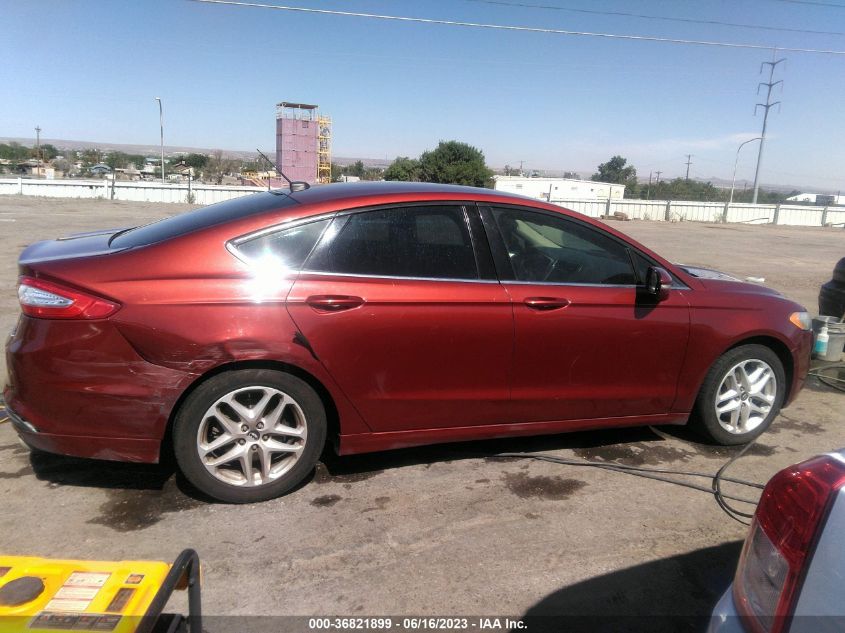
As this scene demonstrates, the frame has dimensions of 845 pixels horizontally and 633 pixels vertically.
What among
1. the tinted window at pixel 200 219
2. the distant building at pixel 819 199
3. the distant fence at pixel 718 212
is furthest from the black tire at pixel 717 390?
the distant building at pixel 819 199

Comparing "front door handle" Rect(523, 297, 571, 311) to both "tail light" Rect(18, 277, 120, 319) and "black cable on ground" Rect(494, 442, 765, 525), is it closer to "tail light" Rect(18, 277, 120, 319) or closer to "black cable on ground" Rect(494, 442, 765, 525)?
"black cable on ground" Rect(494, 442, 765, 525)

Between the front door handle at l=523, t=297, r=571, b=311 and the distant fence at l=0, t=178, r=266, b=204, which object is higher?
the front door handle at l=523, t=297, r=571, b=311

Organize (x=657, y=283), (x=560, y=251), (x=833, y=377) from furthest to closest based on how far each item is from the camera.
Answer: (x=833, y=377)
(x=560, y=251)
(x=657, y=283)

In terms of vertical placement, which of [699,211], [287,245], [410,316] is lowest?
[410,316]

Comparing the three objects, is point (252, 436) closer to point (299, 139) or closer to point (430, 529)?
point (430, 529)

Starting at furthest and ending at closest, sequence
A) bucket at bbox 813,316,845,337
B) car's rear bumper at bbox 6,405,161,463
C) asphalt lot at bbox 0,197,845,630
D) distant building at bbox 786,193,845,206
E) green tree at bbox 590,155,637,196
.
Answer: green tree at bbox 590,155,637,196
distant building at bbox 786,193,845,206
bucket at bbox 813,316,845,337
car's rear bumper at bbox 6,405,161,463
asphalt lot at bbox 0,197,845,630

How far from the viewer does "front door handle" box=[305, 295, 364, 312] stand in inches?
127

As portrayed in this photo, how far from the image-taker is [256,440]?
10.7ft

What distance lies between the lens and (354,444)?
11.4ft

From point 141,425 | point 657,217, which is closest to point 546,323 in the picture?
point 141,425

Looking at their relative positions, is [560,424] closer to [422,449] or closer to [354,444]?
[422,449]

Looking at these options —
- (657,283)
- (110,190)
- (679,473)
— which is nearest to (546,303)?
(657,283)

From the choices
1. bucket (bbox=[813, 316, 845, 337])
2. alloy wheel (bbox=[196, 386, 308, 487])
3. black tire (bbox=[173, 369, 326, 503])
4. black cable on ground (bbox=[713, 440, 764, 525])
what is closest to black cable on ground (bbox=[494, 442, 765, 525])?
black cable on ground (bbox=[713, 440, 764, 525])

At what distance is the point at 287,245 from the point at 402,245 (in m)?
0.62
